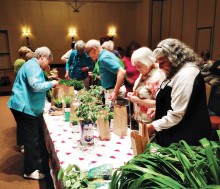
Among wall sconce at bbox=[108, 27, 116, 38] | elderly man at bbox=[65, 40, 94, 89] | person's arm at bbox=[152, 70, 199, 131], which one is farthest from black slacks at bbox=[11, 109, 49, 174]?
wall sconce at bbox=[108, 27, 116, 38]

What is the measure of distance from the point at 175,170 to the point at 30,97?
6.79 feet

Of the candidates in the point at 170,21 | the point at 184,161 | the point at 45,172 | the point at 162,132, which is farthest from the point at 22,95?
the point at 170,21

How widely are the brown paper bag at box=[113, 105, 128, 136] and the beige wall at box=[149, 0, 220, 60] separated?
5645mm

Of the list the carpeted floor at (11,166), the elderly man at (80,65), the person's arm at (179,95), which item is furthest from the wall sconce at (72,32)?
the person's arm at (179,95)

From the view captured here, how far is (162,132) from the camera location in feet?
5.26

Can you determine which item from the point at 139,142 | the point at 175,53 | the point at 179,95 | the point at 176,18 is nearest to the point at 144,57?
the point at 175,53

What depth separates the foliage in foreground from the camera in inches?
25.4

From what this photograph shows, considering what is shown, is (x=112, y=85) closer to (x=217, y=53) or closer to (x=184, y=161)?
(x=184, y=161)

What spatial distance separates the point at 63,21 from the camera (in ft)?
30.7

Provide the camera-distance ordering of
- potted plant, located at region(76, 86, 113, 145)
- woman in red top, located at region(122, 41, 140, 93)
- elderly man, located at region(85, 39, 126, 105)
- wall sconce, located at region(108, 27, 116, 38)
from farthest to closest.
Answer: wall sconce, located at region(108, 27, 116, 38), woman in red top, located at region(122, 41, 140, 93), elderly man, located at region(85, 39, 126, 105), potted plant, located at region(76, 86, 113, 145)

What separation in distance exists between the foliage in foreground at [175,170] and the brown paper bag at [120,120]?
3.25 feet

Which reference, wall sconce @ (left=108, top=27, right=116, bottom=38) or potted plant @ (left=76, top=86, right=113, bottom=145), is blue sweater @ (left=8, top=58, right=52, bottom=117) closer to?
potted plant @ (left=76, top=86, right=113, bottom=145)

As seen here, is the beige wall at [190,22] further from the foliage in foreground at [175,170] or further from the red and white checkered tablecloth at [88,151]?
the foliage in foreground at [175,170]

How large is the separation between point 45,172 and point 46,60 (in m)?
1.35
